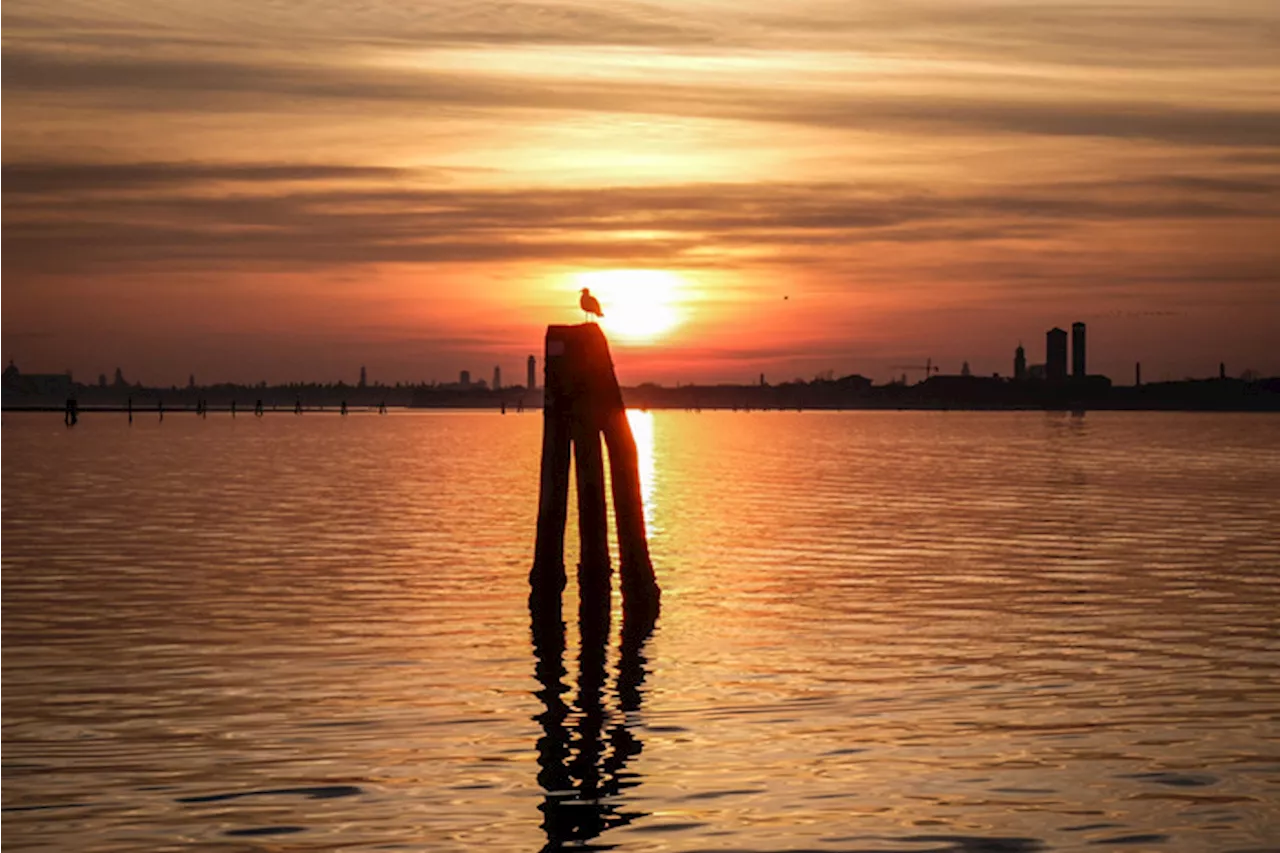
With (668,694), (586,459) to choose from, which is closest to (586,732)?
(668,694)

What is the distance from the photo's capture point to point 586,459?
90.6 ft

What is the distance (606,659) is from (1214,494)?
4323 centimetres

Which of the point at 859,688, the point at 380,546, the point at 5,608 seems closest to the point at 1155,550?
the point at 380,546

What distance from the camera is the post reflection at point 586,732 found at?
15.0m

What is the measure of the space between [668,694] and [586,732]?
248 cm

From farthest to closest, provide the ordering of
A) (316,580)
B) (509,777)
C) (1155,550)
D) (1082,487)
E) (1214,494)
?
(1082,487)
(1214,494)
(1155,550)
(316,580)
(509,777)

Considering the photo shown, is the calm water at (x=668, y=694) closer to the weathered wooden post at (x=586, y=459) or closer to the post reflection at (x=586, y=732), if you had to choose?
the post reflection at (x=586, y=732)

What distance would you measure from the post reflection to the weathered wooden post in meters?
0.70

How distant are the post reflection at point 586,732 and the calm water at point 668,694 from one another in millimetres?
65

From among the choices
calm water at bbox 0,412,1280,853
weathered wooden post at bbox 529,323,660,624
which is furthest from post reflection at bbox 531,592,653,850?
weathered wooden post at bbox 529,323,660,624

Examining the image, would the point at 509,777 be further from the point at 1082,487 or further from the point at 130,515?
the point at 1082,487

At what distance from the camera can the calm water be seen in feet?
48.7

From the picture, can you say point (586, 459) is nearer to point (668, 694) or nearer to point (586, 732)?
point (668, 694)

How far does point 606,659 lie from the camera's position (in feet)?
79.2
